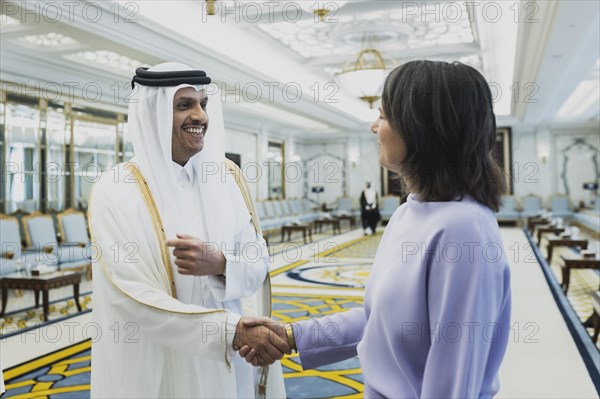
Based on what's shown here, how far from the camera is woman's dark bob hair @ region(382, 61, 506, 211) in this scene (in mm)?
1132

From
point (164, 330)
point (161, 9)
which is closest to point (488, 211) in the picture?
point (164, 330)

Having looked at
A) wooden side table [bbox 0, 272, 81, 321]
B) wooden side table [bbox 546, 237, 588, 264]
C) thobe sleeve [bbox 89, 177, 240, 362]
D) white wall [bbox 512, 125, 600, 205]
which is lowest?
wooden side table [bbox 0, 272, 81, 321]

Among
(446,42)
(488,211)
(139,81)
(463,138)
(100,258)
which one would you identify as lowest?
(100,258)

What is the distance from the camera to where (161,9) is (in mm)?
6777

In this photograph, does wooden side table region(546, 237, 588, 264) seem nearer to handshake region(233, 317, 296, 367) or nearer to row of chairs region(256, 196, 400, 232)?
row of chairs region(256, 196, 400, 232)

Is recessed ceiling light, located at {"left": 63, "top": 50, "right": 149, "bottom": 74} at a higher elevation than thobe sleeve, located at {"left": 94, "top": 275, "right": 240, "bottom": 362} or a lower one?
higher

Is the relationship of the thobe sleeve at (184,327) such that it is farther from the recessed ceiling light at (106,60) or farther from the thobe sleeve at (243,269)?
the recessed ceiling light at (106,60)

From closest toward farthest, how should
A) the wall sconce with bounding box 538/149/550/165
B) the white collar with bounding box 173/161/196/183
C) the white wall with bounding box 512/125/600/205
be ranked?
the white collar with bounding box 173/161/196/183 → the wall sconce with bounding box 538/149/550/165 → the white wall with bounding box 512/125/600/205

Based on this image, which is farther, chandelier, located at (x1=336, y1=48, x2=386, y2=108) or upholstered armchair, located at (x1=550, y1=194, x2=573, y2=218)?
upholstered armchair, located at (x1=550, y1=194, x2=573, y2=218)

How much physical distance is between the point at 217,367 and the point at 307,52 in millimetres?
8355

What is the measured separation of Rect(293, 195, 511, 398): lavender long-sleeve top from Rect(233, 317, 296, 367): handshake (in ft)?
1.83

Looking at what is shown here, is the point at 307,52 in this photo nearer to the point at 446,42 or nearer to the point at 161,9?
the point at 446,42

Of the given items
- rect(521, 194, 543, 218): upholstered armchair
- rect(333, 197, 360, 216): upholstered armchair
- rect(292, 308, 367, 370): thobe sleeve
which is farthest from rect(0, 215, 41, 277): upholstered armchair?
rect(521, 194, 543, 218): upholstered armchair

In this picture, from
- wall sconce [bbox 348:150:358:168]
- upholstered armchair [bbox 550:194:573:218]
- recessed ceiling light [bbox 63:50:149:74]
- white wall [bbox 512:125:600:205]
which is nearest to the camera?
recessed ceiling light [bbox 63:50:149:74]
